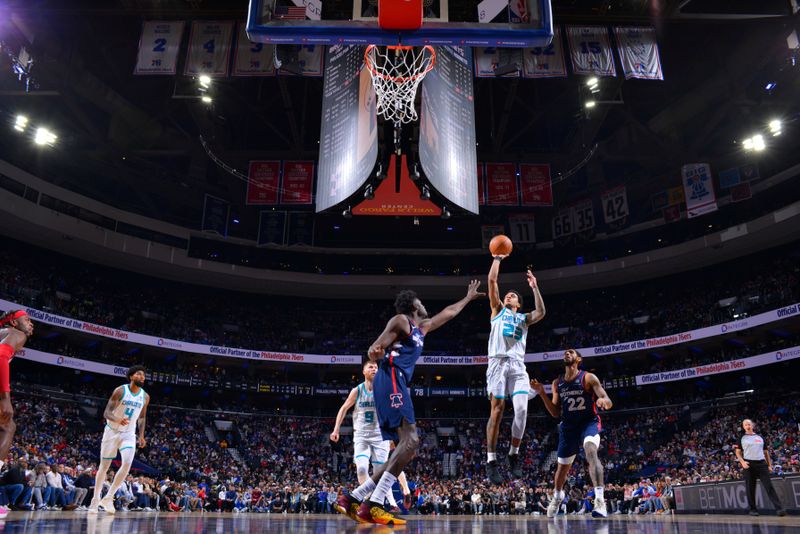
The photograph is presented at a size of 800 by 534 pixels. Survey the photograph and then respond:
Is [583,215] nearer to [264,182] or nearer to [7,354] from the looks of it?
[264,182]

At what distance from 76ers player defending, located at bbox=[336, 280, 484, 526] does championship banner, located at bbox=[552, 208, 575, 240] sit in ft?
86.3

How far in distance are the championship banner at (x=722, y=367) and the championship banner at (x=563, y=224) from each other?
31.8 feet

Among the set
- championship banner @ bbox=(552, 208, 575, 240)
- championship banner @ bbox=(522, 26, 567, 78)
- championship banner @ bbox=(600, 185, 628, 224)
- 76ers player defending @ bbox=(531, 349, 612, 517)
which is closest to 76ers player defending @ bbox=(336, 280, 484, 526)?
76ers player defending @ bbox=(531, 349, 612, 517)

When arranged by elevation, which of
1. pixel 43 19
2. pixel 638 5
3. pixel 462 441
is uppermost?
pixel 43 19

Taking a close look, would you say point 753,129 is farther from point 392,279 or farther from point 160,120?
point 160,120

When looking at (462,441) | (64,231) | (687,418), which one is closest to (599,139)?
(687,418)

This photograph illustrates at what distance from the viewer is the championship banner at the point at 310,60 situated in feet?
57.3

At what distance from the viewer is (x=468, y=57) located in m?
17.0

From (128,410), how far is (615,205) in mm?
24499

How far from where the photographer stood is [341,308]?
41.9 metres

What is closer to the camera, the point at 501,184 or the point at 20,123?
the point at 501,184

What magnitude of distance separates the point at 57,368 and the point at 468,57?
27668 millimetres

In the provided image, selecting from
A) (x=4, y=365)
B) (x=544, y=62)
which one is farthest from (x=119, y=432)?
(x=544, y=62)

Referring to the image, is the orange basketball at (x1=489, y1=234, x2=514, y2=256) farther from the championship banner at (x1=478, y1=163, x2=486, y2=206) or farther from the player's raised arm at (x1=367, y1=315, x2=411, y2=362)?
the championship banner at (x1=478, y1=163, x2=486, y2=206)
